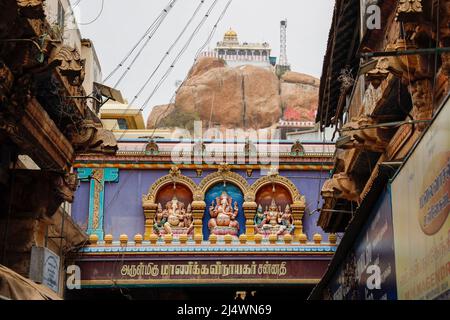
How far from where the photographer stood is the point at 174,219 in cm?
2395

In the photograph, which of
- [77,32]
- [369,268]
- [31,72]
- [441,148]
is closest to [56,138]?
[31,72]

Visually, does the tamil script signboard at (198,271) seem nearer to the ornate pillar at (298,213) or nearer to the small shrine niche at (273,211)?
the small shrine niche at (273,211)

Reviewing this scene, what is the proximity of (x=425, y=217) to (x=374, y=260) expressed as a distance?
7.50 feet

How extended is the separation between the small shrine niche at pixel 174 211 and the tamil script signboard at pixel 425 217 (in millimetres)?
16628

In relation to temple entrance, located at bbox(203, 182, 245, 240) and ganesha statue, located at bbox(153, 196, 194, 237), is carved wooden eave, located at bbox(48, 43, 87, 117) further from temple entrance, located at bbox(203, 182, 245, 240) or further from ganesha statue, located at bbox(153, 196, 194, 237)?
temple entrance, located at bbox(203, 182, 245, 240)

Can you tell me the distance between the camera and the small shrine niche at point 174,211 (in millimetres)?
23859

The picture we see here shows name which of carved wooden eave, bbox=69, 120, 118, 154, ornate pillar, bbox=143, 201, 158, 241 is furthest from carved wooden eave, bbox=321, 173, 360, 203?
ornate pillar, bbox=143, 201, 158, 241

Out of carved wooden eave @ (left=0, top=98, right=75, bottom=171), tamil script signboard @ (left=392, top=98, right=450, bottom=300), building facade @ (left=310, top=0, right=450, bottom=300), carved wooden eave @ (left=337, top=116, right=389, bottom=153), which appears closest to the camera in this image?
tamil script signboard @ (left=392, top=98, right=450, bottom=300)

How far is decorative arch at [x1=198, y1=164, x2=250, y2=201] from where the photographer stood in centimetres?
2431

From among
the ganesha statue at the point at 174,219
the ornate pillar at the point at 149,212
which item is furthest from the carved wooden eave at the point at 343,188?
the ornate pillar at the point at 149,212

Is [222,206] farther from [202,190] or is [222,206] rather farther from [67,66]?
[67,66]

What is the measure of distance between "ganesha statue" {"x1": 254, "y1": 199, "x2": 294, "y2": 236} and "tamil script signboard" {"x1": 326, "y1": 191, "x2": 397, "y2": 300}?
1233 centimetres

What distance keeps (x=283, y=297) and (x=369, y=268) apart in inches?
576
